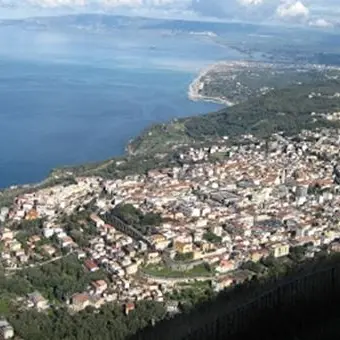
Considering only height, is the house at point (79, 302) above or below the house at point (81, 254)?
above

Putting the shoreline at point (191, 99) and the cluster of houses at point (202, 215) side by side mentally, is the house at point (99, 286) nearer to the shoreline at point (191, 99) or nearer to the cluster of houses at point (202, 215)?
the cluster of houses at point (202, 215)

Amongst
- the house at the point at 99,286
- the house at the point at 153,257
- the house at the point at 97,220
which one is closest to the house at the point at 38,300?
the house at the point at 99,286

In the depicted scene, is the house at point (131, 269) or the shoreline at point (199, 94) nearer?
the house at point (131, 269)

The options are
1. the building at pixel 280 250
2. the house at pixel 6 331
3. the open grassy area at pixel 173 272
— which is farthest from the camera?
the building at pixel 280 250

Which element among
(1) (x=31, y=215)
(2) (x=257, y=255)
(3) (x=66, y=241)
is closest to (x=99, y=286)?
(3) (x=66, y=241)

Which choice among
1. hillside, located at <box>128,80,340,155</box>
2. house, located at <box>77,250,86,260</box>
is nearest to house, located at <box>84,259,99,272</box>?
house, located at <box>77,250,86,260</box>

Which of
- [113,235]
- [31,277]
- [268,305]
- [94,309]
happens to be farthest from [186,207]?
[268,305]

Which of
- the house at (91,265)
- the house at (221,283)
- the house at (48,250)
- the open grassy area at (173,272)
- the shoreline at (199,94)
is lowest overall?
the shoreline at (199,94)
